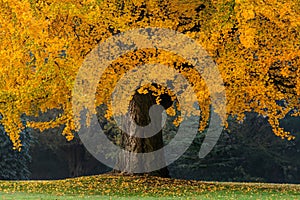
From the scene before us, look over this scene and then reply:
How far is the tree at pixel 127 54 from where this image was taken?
16.2 meters

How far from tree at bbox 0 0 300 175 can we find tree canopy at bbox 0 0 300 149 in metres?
0.02

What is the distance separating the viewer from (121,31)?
16.6 metres

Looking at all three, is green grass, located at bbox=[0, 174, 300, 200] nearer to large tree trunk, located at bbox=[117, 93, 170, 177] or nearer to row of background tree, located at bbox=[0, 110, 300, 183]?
large tree trunk, located at bbox=[117, 93, 170, 177]

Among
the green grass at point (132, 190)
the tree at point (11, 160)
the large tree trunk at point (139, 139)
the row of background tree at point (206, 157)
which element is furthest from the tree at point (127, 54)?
the row of background tree at point (206, 157)

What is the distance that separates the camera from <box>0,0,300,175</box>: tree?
53.3ft

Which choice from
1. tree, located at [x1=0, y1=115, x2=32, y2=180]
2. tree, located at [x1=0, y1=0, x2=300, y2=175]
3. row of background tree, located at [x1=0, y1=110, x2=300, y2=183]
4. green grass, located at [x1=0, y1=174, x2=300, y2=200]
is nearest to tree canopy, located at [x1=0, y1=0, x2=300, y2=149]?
tree, located at [x1=0, y1=0, x2=300, y2=175]

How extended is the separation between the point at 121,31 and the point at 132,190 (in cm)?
431

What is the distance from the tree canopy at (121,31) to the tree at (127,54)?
2 centimetres

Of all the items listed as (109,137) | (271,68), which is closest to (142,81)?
(271,68)

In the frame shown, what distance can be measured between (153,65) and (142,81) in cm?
54

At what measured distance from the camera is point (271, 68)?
18.8 m

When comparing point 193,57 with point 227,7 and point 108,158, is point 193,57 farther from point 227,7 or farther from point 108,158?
point 108,158

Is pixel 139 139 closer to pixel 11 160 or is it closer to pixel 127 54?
pixel 127 54

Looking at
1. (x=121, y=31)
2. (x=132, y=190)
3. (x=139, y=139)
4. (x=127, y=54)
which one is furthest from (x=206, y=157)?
(x=121, y=31)
